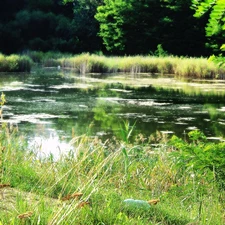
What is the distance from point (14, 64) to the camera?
74.5ft

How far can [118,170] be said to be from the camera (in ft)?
17.2

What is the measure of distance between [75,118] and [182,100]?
4.30 meters

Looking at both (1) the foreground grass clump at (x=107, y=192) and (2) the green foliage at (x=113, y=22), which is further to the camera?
(2) the green foliage at (x=113, y=22)

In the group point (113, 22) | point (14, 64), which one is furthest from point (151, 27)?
point (14, 64)

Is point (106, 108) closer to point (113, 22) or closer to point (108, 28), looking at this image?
point (108, 28)

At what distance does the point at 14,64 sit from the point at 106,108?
1158 centimetres

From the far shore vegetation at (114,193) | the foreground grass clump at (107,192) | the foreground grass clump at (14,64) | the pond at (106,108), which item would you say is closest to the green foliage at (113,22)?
the foreground grass clump at (14,64)

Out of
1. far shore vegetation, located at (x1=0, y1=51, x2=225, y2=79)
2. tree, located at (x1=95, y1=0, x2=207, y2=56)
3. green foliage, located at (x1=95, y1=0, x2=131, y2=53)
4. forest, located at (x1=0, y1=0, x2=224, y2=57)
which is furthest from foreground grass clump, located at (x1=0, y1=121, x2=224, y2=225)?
green foliage, located at (x1=95, y1=0, x2=131, y2=53)

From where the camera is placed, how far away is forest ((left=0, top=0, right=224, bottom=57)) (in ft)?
110

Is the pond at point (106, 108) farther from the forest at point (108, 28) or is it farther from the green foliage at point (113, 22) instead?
the green foliage at point (113, 22)

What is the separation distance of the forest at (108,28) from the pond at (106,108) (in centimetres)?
1508

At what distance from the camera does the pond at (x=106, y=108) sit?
9000 mm

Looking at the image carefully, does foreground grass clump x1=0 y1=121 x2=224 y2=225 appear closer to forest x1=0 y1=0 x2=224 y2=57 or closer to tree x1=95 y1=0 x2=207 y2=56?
forest x1=0 y1=0 x2=224 y2=57

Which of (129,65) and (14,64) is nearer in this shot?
(14,64)
